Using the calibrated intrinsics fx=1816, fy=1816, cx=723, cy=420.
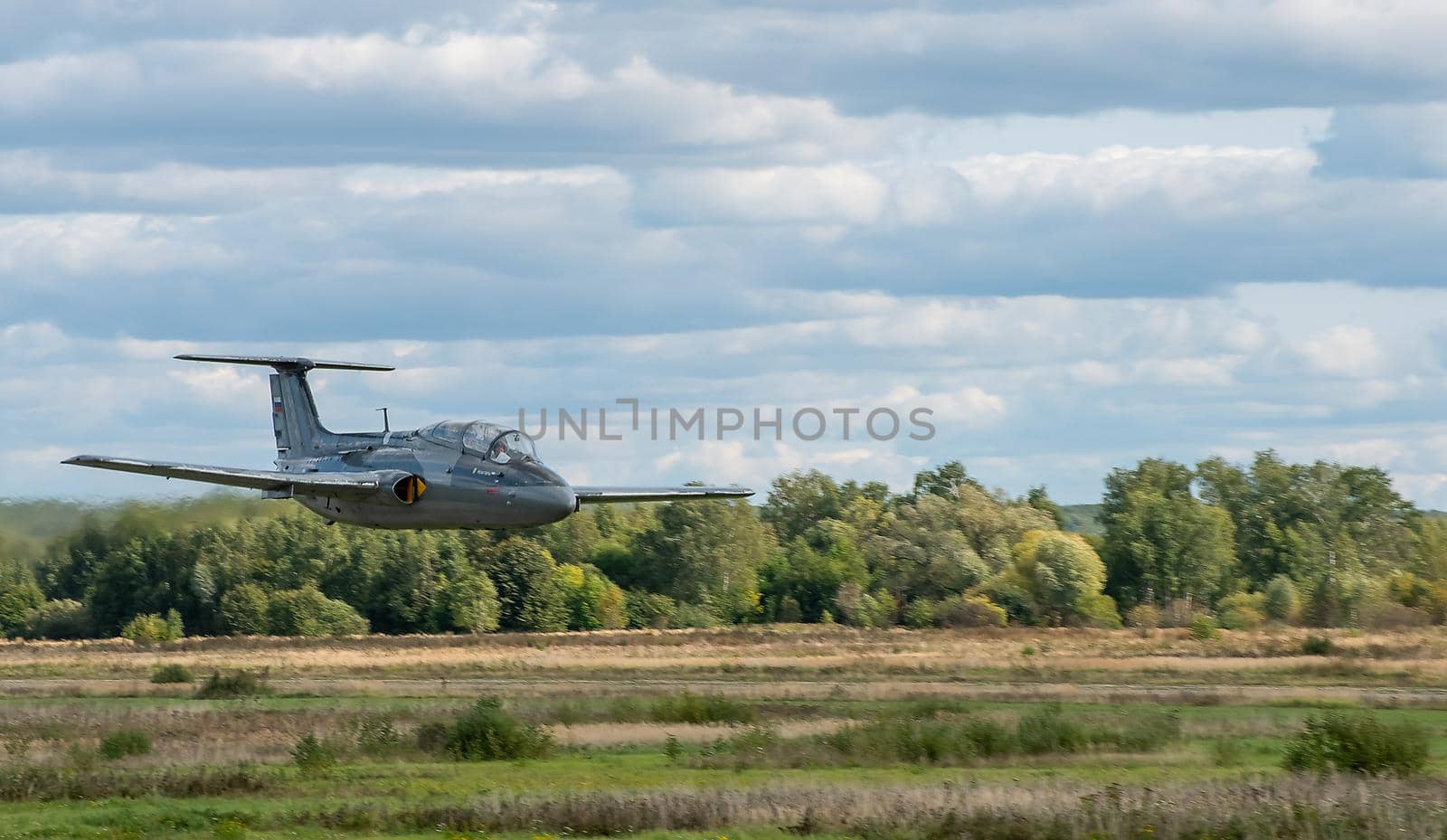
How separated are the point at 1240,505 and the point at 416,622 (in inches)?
2374

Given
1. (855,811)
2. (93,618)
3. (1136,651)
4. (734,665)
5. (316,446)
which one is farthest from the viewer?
(93,618)

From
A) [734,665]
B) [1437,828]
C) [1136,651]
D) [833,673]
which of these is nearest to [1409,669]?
[1136,651]

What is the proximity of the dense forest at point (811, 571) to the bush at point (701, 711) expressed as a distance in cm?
3727

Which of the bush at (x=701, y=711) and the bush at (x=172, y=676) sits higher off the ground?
the bush at (x=701, y=711)

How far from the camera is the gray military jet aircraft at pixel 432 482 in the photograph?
44.1 m

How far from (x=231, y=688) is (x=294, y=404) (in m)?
10.8

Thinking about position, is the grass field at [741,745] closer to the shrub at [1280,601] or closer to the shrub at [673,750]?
the shrub at [673,750]

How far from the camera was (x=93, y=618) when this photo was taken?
9525cm

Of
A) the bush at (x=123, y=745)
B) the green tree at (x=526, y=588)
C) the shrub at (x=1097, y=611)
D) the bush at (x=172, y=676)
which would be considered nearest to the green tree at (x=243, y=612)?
the green tree at (x=526, y=588)

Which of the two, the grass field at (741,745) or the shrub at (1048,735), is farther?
the shrub at (1048,735)

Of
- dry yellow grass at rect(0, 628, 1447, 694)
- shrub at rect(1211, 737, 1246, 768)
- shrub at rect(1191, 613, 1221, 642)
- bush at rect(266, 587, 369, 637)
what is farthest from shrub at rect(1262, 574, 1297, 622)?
shrub at rect(1211, 737, 1246, 768)

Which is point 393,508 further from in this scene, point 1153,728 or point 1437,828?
point 1437,828

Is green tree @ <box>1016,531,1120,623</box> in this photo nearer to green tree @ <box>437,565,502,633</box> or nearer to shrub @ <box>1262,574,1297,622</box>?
shrub @ <box>1262,574,1297,622</box>

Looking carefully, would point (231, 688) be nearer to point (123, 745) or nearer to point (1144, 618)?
point (123, 745)
